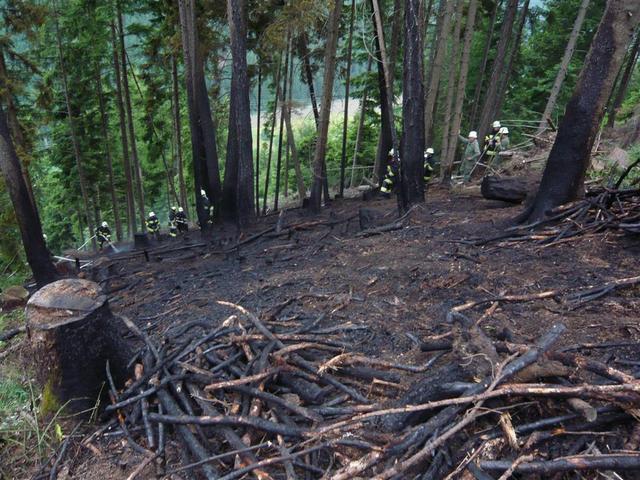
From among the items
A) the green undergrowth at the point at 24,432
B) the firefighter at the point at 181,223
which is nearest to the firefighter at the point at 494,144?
the firefighter at the point at 181,223

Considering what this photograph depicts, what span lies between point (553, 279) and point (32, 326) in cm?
506

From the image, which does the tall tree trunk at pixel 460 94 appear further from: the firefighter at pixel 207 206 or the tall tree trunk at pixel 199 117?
the firefighter at pixel 207 206

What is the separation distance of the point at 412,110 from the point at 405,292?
512 cm

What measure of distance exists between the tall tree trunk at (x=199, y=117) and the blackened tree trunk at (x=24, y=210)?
4.72 metres

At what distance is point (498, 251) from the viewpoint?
5.69 meters

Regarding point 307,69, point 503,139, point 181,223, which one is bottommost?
point 181,223

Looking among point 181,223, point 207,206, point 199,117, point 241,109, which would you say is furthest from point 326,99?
point 181,223

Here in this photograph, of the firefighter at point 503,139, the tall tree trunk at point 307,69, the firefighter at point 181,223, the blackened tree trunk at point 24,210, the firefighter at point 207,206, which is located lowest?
the firefighter at point 181,223

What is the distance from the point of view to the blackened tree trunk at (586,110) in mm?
→ 5637

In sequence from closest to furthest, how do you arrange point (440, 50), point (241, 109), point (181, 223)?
point (241, 109) < point (440, 50) < point (181, 223)

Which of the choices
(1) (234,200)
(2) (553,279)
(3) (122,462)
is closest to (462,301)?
(2) (553,279)

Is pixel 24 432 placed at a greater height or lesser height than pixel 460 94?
lesser

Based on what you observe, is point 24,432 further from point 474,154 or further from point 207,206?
point 474,154

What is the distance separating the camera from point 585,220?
18.9 ft
